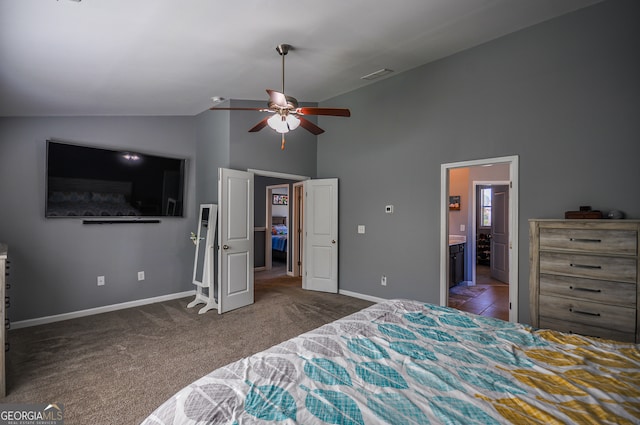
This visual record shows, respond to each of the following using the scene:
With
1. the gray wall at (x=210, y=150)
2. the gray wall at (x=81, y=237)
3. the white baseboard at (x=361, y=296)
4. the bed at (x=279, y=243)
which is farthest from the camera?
the bed at (x=279, y=243)

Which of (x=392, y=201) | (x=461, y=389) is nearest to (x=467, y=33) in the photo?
(x=392, y=201)

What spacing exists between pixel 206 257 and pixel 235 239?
505mm

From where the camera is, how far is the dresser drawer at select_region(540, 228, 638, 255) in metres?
2.42

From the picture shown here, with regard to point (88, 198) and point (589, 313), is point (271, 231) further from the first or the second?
point (589, 313)

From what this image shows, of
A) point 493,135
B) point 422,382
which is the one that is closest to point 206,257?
point 422,382

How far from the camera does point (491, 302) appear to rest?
15.2 ft

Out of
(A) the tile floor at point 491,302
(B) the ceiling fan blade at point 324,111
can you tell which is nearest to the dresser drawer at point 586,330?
(A) the tile floor at point 491,302

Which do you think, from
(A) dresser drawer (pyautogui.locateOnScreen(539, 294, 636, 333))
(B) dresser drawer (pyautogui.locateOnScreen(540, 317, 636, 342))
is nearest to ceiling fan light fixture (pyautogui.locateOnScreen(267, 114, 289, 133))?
(A) dresser drawer (pyautogui.locateOnScreen(539, 294, 636, 333))

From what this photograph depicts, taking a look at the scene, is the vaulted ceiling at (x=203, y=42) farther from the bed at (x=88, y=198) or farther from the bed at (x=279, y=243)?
the bed at (x=279, y=243)

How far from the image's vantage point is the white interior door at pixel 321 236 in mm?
5160

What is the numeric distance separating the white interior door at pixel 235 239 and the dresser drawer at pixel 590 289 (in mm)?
3517

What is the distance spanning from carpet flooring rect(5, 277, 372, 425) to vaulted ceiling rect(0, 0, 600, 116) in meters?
2.50

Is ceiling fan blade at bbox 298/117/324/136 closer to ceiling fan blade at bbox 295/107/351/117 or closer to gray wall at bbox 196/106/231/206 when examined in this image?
ceiling fan blade at bbox 295/107/351/117

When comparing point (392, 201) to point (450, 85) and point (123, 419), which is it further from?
point (123, 419)
